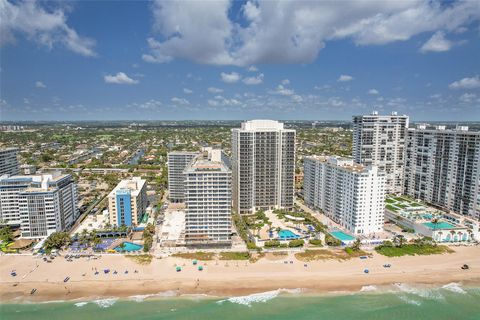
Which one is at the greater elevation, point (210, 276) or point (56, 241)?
point (56, 241)

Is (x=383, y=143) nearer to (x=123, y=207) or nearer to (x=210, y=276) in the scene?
(x=210, y=276)

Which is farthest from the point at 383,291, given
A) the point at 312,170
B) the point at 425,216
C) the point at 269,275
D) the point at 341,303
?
the point at 312,170

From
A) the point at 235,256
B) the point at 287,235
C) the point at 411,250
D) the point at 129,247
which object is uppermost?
the point at 287,235

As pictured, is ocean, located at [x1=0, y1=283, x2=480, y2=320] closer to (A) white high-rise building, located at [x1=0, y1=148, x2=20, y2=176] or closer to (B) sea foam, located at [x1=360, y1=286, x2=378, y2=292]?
(B) sea foam, located at [x1=360, y1=286, x2=378, y2=292]

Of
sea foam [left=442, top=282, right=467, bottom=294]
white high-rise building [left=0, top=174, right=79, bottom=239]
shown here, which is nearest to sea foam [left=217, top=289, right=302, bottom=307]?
sea foam [left=442, top=282, right=467, bottom=294]

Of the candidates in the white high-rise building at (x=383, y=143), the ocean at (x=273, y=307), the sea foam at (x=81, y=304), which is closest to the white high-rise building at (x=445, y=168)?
the white high-rise building at (x=383, y=143)

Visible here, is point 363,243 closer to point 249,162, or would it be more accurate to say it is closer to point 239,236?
point 239,236

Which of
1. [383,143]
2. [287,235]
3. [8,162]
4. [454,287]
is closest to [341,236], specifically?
[287,235]
